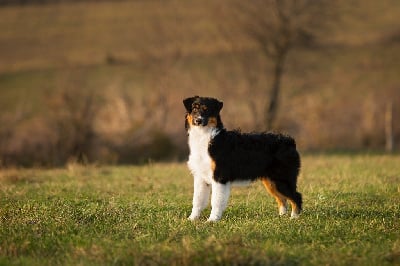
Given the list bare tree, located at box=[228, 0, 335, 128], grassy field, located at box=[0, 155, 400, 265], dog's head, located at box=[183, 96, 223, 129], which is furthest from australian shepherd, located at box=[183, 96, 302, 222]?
bare tree, located at box=[228, 0, 335, 128]

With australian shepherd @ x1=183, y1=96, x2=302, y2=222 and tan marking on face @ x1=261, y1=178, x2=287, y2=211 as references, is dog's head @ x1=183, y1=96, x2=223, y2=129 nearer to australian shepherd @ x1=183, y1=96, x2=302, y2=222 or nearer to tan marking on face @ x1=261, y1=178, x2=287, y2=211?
australian shepherd @ x1=183, y1=96, x2=302, y2=222

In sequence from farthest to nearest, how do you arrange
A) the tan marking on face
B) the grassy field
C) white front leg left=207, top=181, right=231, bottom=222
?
the tan marking on face → white front leg left=207, top=181, right=231, bottom=222 → the grassy field

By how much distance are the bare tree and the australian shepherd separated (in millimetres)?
20731

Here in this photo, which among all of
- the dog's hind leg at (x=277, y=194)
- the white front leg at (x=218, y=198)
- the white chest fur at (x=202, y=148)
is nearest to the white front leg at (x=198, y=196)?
the white chest fur at (x=202, y=148)

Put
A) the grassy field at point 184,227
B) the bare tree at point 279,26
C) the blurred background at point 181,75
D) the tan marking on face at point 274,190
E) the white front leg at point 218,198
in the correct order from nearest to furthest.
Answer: the grassy field at point 184,227, the white front leg at point 218,198, the tan marking on face at point 274,190, the blurred background at point 181,75, the bare tree at point 279,26

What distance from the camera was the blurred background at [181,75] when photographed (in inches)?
1062

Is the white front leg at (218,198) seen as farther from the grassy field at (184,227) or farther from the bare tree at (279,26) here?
the bare tree at (279,26)

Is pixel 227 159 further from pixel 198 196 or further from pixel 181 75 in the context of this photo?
pixel 181 75

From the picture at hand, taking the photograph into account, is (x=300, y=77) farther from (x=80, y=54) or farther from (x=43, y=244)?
(x=43, y=244)

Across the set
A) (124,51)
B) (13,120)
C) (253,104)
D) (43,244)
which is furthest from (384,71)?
(43,244)

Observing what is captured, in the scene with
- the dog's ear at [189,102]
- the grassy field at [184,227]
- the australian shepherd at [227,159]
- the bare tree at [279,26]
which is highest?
the bare tree at [279,26]

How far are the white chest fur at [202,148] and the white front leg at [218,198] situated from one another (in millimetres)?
213

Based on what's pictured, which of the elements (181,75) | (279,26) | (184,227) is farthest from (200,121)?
(181,75)

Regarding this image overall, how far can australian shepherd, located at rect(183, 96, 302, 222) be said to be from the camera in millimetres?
9891
